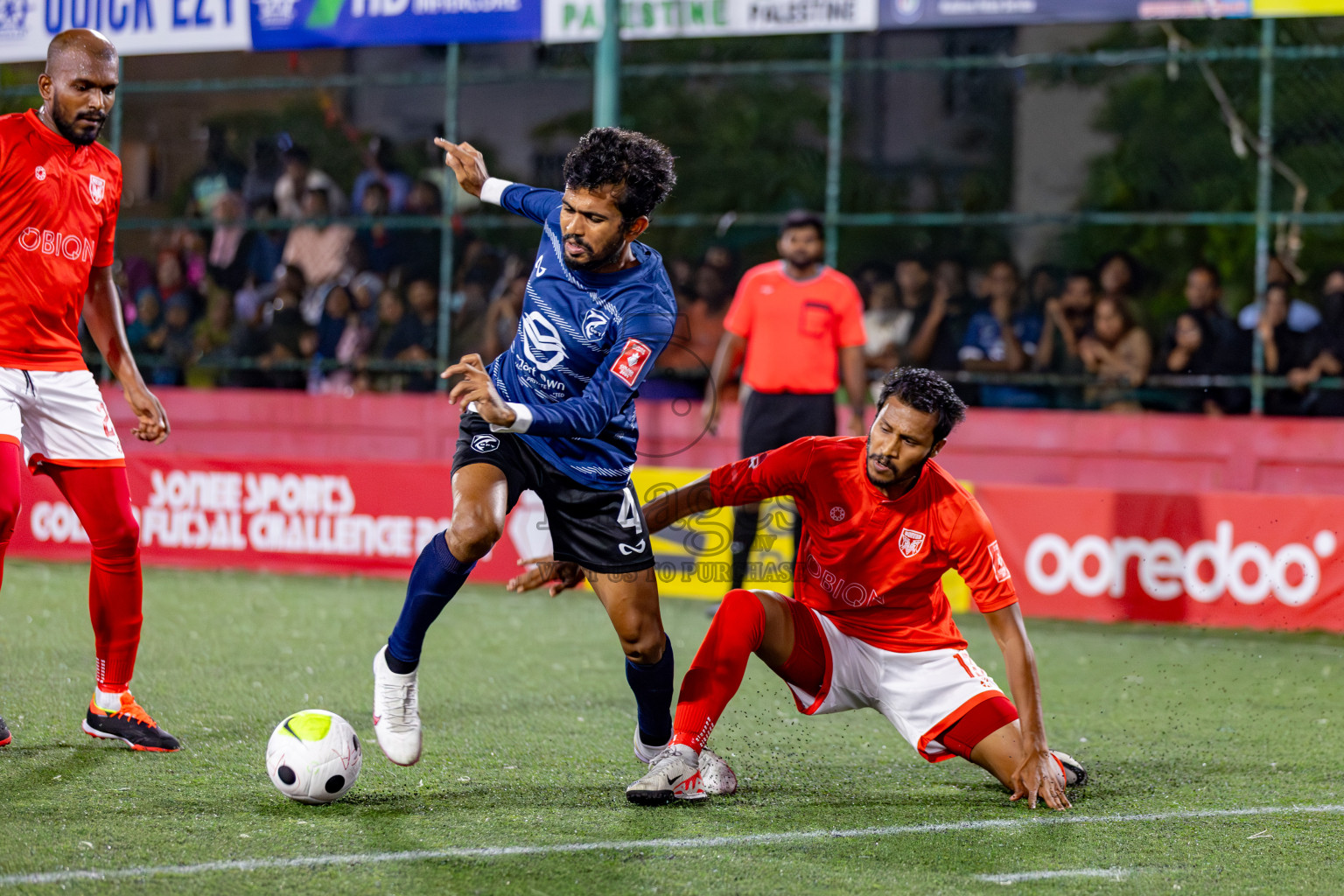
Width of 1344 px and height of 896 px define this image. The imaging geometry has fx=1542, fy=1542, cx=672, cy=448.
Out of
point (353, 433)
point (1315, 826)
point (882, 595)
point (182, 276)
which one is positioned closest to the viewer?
point (1315, 826)

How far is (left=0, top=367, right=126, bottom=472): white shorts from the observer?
4719 millimetres

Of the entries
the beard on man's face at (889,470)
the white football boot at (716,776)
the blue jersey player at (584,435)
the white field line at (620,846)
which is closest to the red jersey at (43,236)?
the blue jersey player at (584,435)

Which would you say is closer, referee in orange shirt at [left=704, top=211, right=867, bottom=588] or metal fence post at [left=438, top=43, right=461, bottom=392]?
referee in orange shirt at [left=704, top=211, right=867, bottom=588]

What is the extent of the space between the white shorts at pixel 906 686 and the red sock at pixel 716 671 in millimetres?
272

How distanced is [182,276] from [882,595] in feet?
30.9

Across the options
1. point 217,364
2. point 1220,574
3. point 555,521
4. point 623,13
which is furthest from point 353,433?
point 555,521

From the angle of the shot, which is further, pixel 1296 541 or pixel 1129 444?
pixel 1129 444

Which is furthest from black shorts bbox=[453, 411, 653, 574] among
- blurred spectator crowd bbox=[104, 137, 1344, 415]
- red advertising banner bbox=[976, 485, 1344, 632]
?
blurred spectator crowd bbox=[104, 137, 1344, 415]

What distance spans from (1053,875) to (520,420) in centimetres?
175

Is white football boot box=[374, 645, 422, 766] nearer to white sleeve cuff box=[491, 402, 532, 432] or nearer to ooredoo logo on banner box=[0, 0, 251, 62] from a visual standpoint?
white sleeve cuff box=[491, 402, 532, 432]

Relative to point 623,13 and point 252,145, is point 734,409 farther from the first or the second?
point 252,145

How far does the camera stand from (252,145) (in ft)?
44.2

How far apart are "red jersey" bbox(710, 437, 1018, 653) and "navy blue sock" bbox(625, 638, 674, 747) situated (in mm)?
527

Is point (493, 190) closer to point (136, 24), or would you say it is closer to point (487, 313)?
point (487, 313)
